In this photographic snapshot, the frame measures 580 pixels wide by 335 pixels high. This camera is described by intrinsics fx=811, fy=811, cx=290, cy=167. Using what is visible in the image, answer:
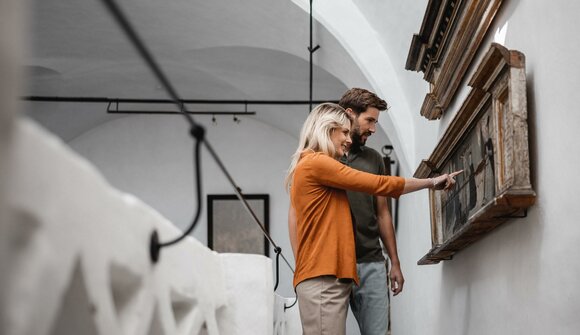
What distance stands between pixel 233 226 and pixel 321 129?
10.3 m

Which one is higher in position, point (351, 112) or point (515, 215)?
point (351, 112)

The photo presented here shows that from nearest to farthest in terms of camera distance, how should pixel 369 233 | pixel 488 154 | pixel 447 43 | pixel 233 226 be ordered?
pixel 488 154
pixel 369 233
pixel 447 43
pixel 233 226

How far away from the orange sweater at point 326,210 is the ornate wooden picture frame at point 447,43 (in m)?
0.92

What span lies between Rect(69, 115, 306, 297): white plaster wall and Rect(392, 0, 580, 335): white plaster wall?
32.7 ft

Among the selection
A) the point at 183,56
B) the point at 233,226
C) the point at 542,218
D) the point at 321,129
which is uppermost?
the point at 183,56

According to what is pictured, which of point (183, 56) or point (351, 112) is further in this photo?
point (183, 56)

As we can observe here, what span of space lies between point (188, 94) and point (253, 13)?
494 centimetres

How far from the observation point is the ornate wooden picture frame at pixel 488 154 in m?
2.98

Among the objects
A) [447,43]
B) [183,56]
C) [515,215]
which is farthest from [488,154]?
[183,56]

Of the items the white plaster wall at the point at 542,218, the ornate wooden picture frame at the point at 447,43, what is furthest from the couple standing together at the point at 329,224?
the ornate wooden picture frame at the point at 447,43

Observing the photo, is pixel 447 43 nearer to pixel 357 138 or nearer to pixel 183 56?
pixel 357 138

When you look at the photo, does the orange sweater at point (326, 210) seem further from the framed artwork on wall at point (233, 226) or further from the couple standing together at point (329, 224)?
the framed artwork on wall at point (233, 226)

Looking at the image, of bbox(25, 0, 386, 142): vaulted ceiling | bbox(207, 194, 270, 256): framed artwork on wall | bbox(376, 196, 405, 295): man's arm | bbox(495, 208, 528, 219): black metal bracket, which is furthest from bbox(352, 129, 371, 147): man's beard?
bbox(207, 194, 270, 256): framed artwork on wall

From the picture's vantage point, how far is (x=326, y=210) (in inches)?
143
